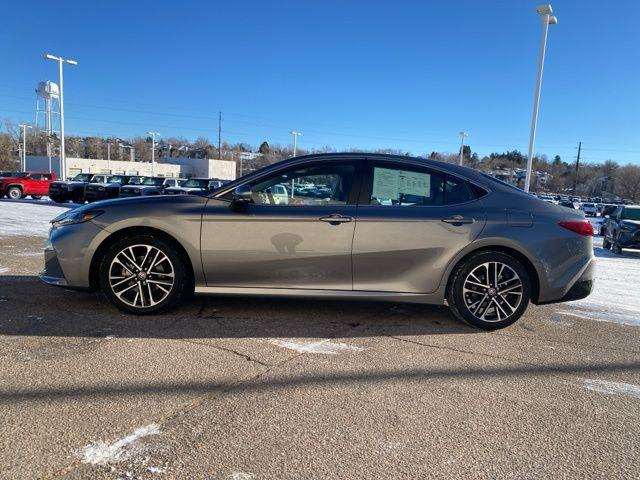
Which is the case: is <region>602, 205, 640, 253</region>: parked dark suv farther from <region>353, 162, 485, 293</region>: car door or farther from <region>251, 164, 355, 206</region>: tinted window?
<region>251, 164, 355, 206</region>: tinted window

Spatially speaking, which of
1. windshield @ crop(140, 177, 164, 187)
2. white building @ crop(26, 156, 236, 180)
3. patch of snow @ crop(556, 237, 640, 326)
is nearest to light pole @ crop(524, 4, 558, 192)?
patch of snow @ crop(556, 237, 640, 326)

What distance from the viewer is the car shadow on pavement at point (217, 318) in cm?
423

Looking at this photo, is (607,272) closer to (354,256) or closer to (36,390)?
(354,256)

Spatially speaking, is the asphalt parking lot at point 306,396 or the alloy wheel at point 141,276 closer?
the asphalt parking lot at point 306,396

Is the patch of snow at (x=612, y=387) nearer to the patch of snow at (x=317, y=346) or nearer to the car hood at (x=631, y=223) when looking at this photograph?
the patch of snow at (x=317, y=346)

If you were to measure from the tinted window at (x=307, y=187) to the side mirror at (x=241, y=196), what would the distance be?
0.06 m

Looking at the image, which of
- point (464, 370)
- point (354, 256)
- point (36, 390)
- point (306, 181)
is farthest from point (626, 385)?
point (36, 390)

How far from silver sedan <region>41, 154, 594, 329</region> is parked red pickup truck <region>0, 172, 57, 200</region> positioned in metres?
26.9

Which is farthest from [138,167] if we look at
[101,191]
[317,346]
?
[317,346]

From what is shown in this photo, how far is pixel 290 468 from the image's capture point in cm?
234

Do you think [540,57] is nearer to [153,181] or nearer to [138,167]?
[153,181]

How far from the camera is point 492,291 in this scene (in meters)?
4.57

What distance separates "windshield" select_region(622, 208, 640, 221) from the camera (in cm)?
1580

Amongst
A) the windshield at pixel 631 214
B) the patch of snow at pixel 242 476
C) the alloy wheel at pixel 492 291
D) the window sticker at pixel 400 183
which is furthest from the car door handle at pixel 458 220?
the windshield at pixel 631 214
